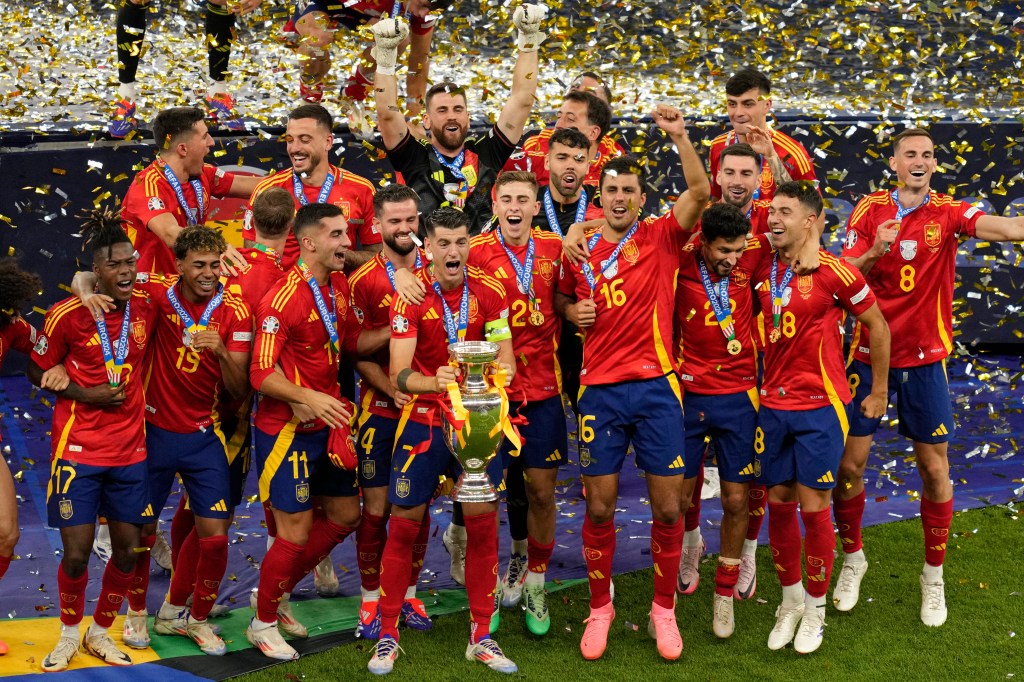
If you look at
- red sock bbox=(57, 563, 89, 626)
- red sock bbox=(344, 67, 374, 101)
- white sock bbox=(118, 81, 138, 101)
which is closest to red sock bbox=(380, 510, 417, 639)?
red sock bbox=(57, 563, 89, 626)

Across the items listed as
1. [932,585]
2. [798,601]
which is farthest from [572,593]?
[932,585]

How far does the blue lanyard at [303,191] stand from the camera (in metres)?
6.67

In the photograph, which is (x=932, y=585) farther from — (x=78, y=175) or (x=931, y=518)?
(x=78, y=175)

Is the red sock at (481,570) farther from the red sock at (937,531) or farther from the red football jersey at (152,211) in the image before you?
the red football jersey at (152,211)

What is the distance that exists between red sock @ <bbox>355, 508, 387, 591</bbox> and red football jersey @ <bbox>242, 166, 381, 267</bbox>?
145 cm

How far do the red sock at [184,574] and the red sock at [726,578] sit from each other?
2.51 m

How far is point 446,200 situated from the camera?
689 centimetres

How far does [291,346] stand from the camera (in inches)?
227

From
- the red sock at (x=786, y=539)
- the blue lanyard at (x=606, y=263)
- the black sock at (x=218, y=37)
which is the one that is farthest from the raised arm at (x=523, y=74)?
the black sock at (x=218, y=37)

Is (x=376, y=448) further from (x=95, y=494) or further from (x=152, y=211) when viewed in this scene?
(x=152, y=211)

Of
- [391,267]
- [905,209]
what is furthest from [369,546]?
[905,209]

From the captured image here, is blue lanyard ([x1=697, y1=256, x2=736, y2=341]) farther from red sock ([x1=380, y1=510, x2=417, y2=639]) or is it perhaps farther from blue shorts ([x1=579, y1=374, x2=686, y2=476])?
red sock ([x1=380, y1=510, x2=417, y2=639])

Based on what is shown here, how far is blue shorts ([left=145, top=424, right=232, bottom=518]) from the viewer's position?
19.0 feet

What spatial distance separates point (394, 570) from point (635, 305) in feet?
5.43
